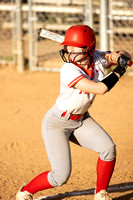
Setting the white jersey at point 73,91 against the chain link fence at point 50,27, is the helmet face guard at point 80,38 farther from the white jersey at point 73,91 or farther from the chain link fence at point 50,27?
the chain link fence at point 50,27

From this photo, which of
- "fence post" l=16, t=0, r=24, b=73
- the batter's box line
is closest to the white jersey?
the batter's box line

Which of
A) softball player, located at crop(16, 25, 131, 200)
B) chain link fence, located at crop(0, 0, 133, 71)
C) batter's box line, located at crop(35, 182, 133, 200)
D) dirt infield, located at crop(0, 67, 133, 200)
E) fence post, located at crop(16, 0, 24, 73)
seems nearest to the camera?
softball player, located at crop(16, 25, 131, 200)

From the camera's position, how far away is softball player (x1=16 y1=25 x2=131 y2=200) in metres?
3.34

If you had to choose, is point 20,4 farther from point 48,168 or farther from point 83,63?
point 83,63

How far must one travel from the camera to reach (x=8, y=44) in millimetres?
12570

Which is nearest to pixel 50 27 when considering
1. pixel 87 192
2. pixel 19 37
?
pixel 19 37

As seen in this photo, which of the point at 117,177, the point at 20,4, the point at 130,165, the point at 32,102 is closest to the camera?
the point at 117,177

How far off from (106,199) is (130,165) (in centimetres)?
135

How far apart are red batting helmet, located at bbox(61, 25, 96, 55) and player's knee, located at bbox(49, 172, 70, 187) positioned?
1101mm

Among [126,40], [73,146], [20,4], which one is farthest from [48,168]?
[126,40]

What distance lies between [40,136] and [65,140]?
2.39 m

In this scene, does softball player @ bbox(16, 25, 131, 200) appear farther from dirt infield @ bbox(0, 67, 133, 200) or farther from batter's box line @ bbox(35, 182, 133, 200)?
dirt infield @ bbox(0, 67, 133, 200)

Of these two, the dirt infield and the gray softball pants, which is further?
the dirt infield

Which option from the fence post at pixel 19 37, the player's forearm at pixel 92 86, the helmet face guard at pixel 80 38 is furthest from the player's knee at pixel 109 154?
the fence post at pixel 19 37
